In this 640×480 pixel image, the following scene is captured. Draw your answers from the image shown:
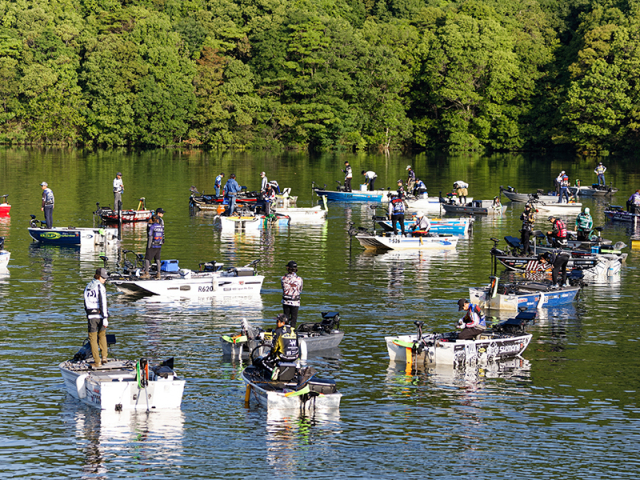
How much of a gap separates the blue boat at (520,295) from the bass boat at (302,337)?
812 centimetres

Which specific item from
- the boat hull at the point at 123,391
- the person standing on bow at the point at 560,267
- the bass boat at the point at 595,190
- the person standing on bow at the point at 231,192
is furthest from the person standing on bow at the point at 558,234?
the bass boat at the point at 595,190

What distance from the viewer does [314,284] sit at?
1624 inches

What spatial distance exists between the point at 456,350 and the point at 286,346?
6668mm

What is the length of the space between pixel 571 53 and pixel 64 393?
13909cm

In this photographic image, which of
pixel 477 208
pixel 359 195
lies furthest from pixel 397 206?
pixel 359 195

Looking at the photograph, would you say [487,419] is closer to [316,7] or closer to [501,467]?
[501,467]

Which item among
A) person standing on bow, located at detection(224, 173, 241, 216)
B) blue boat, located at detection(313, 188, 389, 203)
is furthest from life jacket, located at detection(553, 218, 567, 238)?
blue boat, located at detection(313, 188, 389, 203)

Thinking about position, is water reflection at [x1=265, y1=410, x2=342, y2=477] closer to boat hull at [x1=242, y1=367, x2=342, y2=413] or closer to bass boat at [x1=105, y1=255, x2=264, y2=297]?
boat hull at [x1=242, y1=367, x2=342, y2=413]

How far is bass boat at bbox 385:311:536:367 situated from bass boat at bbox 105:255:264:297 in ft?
33.7

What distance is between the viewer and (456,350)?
28094 mm

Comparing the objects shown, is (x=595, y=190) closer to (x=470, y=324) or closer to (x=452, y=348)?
(x=470, y=324)

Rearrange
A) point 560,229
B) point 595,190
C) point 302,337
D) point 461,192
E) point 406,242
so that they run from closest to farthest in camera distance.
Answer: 1. point 302,337
2. point 560,229
3. point 406,242
4. point 461,192
5. point 595,190

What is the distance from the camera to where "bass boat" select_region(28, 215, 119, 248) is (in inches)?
1978

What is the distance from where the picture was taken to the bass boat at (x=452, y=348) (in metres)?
28.2
